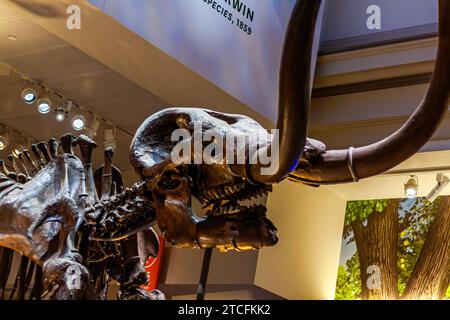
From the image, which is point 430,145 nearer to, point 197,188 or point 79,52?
point 79,52

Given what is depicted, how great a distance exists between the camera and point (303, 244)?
791cm

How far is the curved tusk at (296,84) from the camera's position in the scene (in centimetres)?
176

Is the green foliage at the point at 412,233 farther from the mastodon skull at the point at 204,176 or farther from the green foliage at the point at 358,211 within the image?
the mastodon skull at the point at 204,176

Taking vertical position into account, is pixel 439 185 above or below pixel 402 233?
above

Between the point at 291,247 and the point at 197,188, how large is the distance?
218 inches

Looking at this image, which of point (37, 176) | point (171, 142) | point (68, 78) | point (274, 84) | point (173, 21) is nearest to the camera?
point (171, 142)

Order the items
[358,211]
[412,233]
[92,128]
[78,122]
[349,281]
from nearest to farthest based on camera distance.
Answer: [78,122] < [92,128] < [412,233] < [349,281] < [358,211]

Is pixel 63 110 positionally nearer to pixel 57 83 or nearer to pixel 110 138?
pixel 57 83

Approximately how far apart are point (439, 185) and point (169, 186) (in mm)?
5241

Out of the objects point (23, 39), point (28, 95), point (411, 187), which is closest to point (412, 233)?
point (411, 187)

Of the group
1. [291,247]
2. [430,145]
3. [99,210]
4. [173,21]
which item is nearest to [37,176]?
[99,210]

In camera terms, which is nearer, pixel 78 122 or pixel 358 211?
pixel 78 122

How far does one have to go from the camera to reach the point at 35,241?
9.91 feet

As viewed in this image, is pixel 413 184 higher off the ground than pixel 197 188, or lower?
higher
